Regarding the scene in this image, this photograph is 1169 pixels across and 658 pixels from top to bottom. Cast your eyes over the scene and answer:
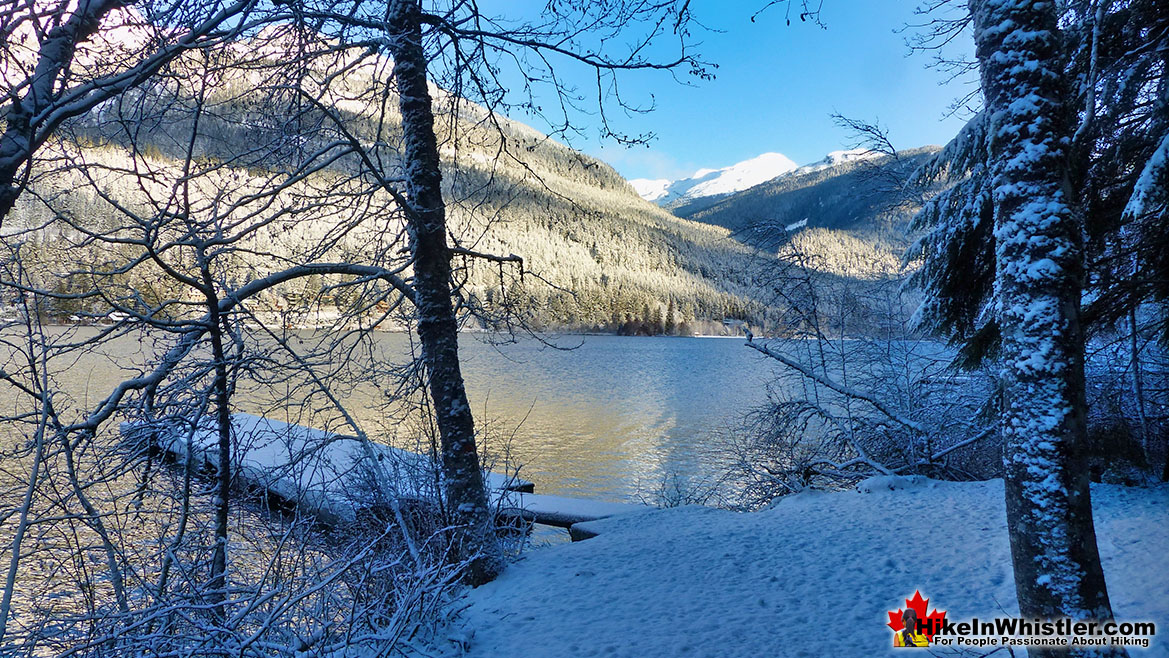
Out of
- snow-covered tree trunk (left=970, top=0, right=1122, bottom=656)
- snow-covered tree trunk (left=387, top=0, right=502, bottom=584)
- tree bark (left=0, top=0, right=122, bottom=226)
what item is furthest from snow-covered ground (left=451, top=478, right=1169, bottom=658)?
tree bark (left=0, top=0, right=122, bottom=226)

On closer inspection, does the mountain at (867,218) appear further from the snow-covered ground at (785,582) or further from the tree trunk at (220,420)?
the tree trunk at (220,420)

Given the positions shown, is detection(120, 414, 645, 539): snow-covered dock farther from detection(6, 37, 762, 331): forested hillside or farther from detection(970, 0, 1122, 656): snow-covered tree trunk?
detection(970, 0, 1122, 656): snow-covered tree trunk

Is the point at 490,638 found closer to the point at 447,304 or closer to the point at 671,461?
the point at 447,304

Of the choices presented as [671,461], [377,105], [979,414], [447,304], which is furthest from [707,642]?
[671,461]

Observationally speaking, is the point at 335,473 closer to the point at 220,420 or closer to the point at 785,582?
the point at 220,420

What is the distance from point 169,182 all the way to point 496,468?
11.2m

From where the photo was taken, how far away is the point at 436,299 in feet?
15.9

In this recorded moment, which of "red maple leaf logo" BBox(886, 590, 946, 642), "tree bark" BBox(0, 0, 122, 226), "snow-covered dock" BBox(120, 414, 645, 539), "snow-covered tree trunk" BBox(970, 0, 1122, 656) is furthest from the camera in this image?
"snow-covered dock" BBox(120, 414, 645, 539)

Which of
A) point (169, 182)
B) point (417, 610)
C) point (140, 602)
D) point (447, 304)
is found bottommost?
point (417, 610)

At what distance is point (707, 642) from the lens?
Result: 142 inches

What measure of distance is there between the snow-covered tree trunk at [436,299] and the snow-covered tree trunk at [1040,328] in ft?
→ 11.9

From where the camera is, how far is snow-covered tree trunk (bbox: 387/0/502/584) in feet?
15.6

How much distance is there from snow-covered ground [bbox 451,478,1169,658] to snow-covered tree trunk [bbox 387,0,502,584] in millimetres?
839

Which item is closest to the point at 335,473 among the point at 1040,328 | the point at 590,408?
the point at 1040,328
